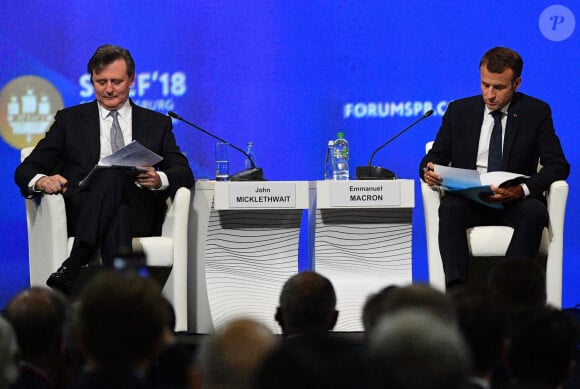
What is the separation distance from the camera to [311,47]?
6.11 meters

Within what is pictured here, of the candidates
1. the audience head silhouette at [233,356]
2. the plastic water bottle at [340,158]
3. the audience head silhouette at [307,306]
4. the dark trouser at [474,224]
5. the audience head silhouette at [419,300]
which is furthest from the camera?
the plastic water bottle at [340,158]

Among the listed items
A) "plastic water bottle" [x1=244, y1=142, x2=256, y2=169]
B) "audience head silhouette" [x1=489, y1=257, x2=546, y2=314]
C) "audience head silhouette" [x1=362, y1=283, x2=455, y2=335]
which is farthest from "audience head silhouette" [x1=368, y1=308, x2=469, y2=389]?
"plastic water bottle" [x1=244, y1=142, x2=256, y2=169]

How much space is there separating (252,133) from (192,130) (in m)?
0.36

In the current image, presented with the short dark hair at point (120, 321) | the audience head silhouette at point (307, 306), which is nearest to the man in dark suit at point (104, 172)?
the audience head silhouette at point (307, 306)

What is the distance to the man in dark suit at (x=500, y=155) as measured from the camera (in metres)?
4.72

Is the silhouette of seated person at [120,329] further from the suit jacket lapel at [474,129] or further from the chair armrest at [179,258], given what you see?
the suit jacket lapel at [474,129]

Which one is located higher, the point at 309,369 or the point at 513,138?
the point at 513,138

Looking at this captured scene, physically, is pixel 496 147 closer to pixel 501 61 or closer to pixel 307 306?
pixel 501 61

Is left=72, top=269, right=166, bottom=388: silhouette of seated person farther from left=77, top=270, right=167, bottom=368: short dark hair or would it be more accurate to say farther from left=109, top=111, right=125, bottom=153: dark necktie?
left=109, top=111, right=125, bottom=153: dark necktie

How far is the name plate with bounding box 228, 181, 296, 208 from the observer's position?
504 cm

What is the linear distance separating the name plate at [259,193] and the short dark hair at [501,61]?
109 centimetres

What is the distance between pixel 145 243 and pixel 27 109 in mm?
1850

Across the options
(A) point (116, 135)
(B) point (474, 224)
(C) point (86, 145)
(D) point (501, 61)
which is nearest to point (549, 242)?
(B) point (474, 224)

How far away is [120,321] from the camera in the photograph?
75.4 inches
